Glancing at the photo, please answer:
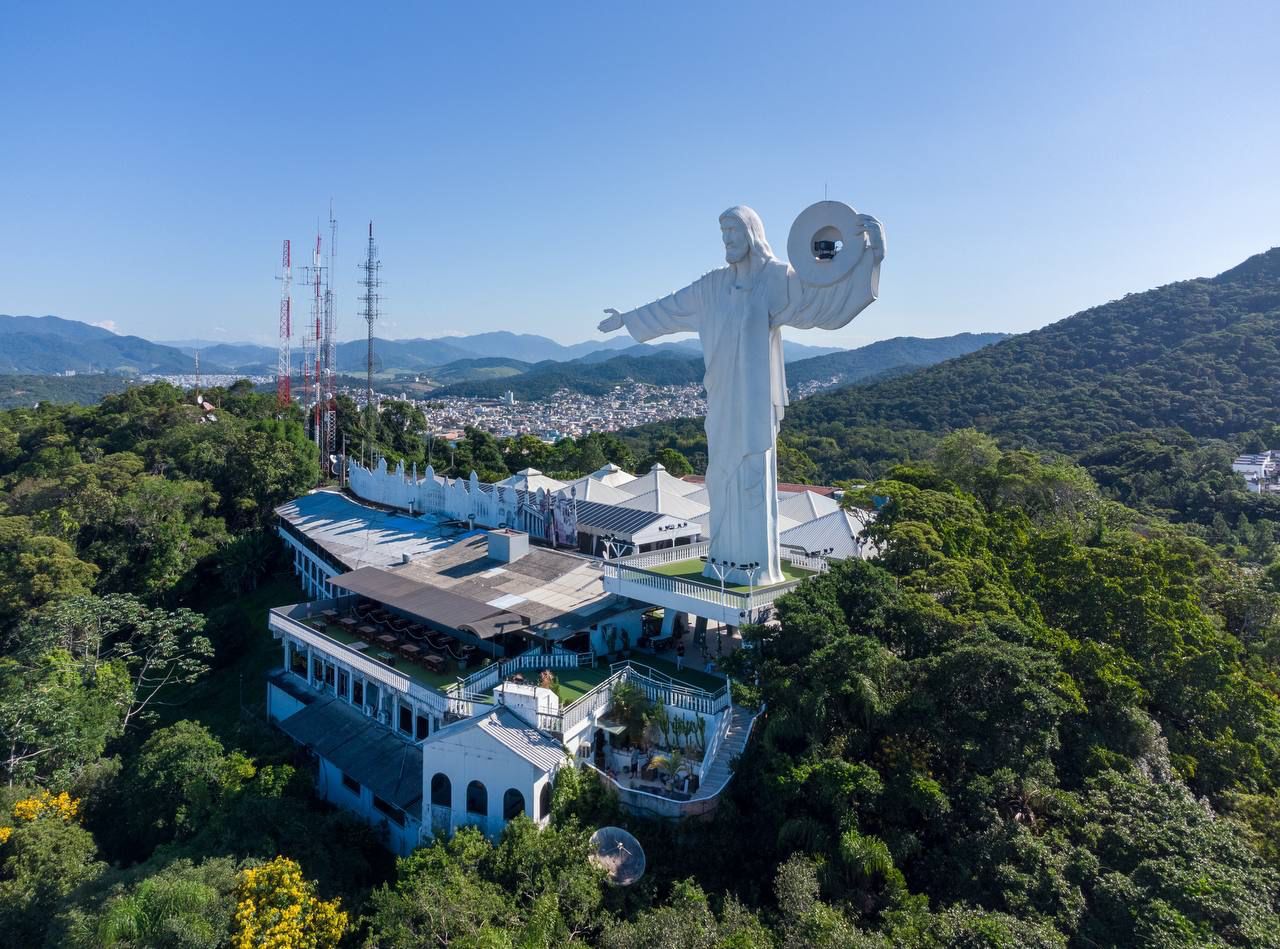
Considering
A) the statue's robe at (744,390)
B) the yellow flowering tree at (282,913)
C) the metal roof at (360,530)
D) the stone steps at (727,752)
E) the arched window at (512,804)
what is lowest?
the yellow flowering tree at (282,913)

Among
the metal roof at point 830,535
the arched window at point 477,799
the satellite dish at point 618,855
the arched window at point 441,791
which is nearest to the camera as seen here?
the satellite dish at point 618,855

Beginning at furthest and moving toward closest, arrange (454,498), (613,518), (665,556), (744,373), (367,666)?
(454,498) < (613,518) < (665,556) < (367,666) < (744,373)

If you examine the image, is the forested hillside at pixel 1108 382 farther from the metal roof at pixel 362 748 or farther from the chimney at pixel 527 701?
the chimney at pixel 527 701

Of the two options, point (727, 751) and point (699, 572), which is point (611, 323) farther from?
point (727, 751)

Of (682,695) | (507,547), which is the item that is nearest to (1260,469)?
(507,547)

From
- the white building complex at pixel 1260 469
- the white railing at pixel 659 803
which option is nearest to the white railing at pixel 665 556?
the white railing at pixel 659 803

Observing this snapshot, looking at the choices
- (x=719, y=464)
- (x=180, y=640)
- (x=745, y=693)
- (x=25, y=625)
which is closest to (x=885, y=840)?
(x=745, y=693)

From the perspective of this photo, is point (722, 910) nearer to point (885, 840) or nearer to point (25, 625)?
point (885, 840)
